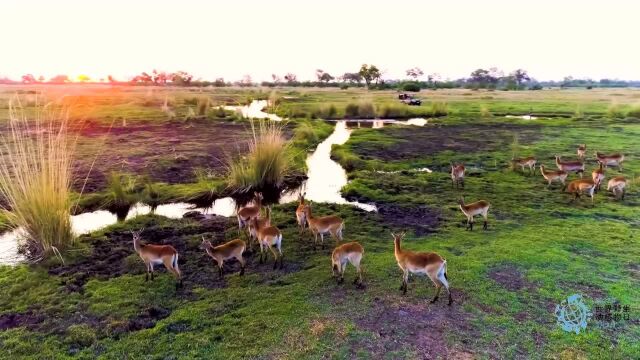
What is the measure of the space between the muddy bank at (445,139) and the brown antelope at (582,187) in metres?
8.02

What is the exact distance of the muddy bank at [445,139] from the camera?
69.6 ft

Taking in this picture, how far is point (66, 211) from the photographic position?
9445 millimetres

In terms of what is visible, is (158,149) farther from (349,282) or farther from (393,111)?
(393,111)

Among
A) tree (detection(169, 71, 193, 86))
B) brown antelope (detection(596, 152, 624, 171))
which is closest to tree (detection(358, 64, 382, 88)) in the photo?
tree (detection(169, 71, 193, 86))

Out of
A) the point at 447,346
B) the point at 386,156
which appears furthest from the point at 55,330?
the point at 386,156

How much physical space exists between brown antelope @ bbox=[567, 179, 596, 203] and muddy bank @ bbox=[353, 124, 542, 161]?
26.3ft

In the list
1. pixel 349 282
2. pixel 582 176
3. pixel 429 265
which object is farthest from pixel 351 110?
pixel 429 265

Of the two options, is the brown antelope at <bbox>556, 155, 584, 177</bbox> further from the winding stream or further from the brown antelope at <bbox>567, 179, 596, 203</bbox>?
the winding stream

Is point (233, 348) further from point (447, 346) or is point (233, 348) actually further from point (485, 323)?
point (485, 323)

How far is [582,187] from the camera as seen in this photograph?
12.5 m

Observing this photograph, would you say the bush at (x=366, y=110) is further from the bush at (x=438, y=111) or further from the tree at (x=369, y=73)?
the tree at (x=369, y=73)

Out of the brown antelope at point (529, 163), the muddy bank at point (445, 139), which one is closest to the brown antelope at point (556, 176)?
the brown antelope at point (529, 163)

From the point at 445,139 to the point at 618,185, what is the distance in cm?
1265

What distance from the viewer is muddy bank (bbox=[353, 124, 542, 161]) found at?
2122cm
